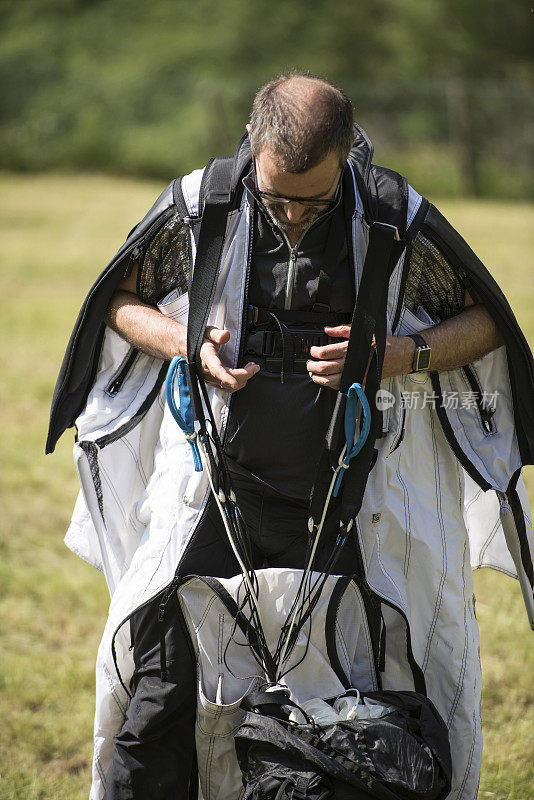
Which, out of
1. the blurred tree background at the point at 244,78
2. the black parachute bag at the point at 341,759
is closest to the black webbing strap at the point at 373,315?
the black parachute bag at the point at 341,759

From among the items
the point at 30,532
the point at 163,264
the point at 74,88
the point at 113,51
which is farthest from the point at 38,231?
the point at 163,264

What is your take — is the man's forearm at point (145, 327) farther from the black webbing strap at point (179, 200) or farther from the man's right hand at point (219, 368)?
the black webbing strap at point (179, 200)

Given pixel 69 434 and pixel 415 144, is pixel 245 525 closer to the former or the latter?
pixel 69 434

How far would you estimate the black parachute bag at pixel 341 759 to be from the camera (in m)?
1.85

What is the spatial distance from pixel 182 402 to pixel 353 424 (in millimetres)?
420

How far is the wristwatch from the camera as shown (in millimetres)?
2117

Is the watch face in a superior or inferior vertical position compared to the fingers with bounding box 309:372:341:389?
superior

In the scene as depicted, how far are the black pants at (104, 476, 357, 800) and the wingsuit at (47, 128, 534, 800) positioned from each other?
0.16 feet

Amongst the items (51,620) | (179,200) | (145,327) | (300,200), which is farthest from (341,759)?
(51,620)

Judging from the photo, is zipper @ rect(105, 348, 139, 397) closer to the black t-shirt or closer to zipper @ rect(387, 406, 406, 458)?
the black t-shirt

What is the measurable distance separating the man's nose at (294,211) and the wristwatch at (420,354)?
1.33 ft

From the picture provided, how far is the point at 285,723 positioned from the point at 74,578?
7.92 ft

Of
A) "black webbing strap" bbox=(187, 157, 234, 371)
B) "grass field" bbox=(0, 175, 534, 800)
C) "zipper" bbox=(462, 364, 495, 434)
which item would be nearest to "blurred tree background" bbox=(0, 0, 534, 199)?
"grass field" bbox=(0, 175, 534, 800)

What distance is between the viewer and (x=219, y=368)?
6.55ft
